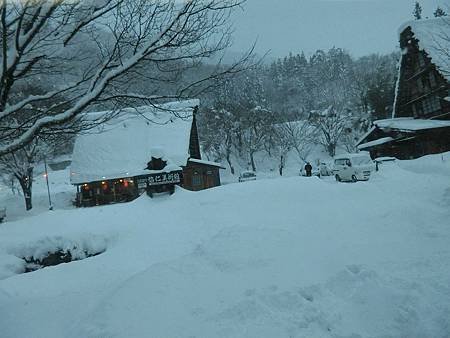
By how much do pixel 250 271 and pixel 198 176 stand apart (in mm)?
21117

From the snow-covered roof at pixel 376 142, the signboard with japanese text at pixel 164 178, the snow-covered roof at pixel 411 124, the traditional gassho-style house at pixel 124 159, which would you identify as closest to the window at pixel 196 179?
the traditional gassho-style house at pixel 124 159

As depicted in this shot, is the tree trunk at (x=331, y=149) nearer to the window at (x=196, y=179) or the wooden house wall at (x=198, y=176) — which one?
the wooden house wall at (x=198, y=176)

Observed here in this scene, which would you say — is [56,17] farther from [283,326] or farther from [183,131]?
[183,131]

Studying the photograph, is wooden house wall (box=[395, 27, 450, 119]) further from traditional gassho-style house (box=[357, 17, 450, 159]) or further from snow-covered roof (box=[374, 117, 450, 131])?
snow-covered roof (box=[374, 117, 450, 131])

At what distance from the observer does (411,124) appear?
2630 cm

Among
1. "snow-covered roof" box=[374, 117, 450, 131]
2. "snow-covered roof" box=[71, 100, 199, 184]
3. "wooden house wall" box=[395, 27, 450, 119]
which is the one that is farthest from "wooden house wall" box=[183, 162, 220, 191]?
"wooden house wall" box=[395, 27, 450, 119]

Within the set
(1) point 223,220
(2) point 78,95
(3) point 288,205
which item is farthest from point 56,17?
(3) point 288,205

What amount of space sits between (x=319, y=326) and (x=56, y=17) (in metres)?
5.23

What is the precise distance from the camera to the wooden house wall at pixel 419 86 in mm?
25422

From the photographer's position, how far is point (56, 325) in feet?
13.5

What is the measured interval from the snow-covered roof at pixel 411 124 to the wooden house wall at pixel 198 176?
15.2 m

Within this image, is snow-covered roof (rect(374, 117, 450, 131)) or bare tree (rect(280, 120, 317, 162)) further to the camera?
bare tree (rect(280, 120, 317, 162))

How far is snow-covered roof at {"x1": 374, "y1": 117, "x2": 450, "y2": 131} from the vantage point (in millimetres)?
24734

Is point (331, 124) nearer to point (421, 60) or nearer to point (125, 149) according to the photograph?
point (421, 60)
